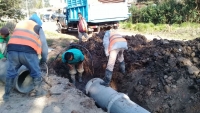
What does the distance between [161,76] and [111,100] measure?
4.75 feet

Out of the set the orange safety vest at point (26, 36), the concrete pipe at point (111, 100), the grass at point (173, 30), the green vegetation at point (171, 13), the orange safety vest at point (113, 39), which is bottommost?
the concrete pipe at point (111, 100)

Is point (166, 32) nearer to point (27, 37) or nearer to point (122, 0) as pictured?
point (122, 0)

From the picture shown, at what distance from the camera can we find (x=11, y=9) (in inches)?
563

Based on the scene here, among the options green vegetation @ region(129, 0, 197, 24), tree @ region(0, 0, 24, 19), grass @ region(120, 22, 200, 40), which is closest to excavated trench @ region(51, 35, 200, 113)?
grass @ region(120, 22, 200, 40)

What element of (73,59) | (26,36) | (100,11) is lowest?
(73,59)

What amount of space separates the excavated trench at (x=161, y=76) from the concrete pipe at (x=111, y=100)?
0.83 m

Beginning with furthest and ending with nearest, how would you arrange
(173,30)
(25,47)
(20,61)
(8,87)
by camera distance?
(173,30), (8,87), (20,61), (25,47)

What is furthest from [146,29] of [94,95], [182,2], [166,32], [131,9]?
[94,95]

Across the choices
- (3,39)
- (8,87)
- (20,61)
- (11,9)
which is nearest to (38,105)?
(8,87)

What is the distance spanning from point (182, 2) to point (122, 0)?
6964mm

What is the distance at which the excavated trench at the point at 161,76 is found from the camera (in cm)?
452

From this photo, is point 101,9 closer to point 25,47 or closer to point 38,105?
point 25,47

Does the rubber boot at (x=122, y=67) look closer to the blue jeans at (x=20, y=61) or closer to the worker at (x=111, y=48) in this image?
the worker at (x=111, y=48)

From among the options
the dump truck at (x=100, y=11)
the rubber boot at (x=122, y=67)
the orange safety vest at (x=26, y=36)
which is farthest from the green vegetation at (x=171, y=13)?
the orange safety vest at (x=26, y=36)
